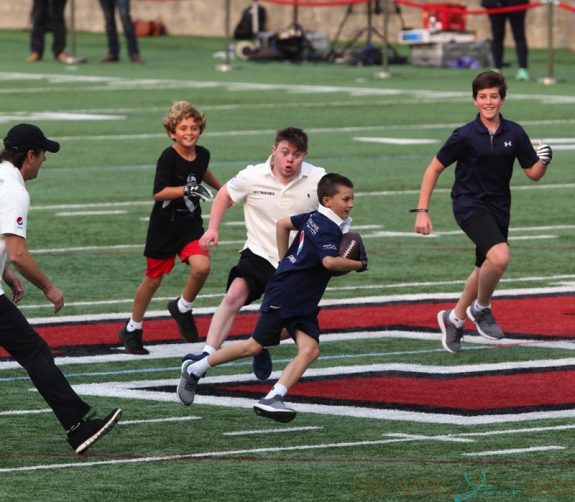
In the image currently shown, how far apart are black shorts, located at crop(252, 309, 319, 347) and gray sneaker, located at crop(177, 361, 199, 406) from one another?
17.2 inches

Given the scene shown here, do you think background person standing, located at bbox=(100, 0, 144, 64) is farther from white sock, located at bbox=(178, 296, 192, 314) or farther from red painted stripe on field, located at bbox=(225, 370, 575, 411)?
red painted stripe on field, located at bbox=(225, 370, 575, 411)

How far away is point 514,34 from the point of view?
36.6 m

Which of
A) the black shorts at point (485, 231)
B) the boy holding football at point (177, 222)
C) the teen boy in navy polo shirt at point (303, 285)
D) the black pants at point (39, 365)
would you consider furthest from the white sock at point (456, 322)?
the black pants at point (39, 365)

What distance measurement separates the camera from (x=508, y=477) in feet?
30.9

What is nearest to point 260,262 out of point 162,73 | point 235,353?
point 235,353

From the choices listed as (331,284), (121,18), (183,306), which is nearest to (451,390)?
(183,306)

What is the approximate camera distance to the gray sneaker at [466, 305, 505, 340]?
1379cm

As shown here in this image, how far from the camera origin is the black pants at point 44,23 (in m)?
40.9

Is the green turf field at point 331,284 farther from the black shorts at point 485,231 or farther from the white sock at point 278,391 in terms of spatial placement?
the black shorts at point 485,231

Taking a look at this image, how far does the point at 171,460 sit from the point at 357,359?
11.1 feet

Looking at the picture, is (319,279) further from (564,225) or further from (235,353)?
(564,225)

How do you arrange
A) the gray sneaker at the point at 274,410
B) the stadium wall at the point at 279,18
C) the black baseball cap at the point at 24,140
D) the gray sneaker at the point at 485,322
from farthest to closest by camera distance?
1. the stadium wall at the point at 279,18
2. the gray sneaker at the point at 485,322
3. the gray sneaker at the point at 274,410
4. the black baseball cap at the point at 24,140

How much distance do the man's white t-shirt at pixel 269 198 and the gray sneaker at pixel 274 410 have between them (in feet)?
5.37

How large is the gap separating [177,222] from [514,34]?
2390cm
